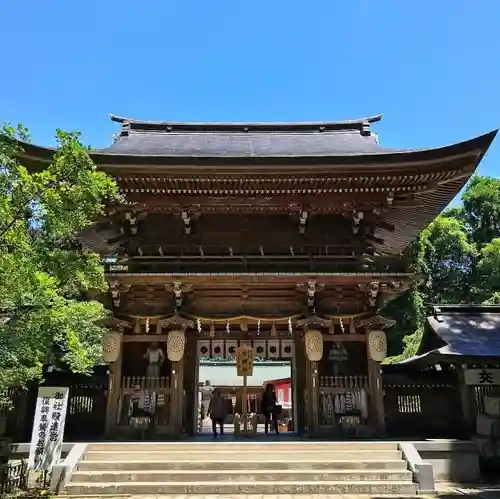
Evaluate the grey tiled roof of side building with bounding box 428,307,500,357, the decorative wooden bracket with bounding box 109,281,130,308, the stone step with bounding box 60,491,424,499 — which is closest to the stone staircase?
the stone step with bounding box 60,491,424,499

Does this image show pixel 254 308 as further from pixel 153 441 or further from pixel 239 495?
pixel 239 495

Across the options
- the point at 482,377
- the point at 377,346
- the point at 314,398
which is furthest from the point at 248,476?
the point at 482,377

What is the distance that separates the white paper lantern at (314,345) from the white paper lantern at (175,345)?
3179mm

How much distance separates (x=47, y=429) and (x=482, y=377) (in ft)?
33.6

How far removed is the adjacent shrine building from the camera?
12250 mm

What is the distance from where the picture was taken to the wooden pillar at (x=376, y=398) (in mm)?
12203

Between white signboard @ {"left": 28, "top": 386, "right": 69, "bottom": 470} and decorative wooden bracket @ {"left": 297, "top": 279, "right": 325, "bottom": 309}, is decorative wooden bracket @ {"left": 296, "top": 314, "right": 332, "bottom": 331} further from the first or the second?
white signboard @ {"left": 28, "top": 386, "right": 69, "bottom": 470}

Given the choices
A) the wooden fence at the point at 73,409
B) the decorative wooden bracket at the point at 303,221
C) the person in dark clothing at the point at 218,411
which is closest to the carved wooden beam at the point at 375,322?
the decorative wooden bracket at the point at 303,221

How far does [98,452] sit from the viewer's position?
10562mm

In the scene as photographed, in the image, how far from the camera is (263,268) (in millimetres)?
13180

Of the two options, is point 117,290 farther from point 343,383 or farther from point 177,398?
point 343,383

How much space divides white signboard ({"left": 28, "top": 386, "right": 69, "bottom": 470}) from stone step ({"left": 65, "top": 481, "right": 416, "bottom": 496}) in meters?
0.83

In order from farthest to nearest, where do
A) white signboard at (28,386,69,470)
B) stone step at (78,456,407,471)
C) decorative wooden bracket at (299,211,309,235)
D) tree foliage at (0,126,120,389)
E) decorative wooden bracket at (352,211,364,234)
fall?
decorative wooden bracket at (352,211,364,234), decorative wooden bracket at (299,211,309,235), stone step at (78,456,407,471), white signboard at (28,386,69,470), tree foliage at (0,126,120,389)

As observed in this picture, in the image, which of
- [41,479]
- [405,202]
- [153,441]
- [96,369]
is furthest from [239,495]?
[405,202]
